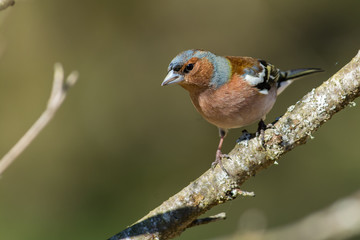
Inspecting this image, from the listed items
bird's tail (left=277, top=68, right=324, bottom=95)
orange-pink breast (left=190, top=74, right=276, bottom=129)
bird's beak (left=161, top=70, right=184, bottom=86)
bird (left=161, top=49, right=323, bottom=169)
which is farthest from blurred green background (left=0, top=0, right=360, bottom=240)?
bird's beak (left=161, top=70, right=184, bottom=86)

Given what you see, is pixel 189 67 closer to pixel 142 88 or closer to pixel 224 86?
pixel 224 86

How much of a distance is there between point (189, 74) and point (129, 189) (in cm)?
339

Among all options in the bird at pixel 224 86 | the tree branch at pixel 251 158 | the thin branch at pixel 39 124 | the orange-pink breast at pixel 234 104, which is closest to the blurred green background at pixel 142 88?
the bird at pixel 224 86

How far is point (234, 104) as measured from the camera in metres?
3.41

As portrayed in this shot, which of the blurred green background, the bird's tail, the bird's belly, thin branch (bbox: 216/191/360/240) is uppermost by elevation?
the blurred green background

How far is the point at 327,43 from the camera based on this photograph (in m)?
7.04

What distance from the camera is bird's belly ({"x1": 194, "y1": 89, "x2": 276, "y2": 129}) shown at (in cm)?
340

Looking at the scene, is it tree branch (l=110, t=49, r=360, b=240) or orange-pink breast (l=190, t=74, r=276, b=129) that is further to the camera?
orange-pink breast (l=190, t=74, r=276, b=129)

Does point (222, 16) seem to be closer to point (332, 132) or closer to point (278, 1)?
Answer: point (278, 1)

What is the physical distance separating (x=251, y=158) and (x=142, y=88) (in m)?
4.88

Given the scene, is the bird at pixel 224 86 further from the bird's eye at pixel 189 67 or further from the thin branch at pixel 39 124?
the thin branch at pixel 39 124

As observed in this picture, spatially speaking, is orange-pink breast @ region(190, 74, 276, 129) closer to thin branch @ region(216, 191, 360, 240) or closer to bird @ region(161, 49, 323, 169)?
bird @ region(161, 49, 323, 169)

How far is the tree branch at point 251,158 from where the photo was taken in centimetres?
239

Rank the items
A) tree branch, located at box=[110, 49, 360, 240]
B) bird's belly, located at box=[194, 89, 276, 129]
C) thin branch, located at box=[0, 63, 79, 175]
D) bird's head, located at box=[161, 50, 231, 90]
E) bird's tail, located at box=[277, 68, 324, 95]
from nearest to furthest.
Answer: thin branch, located at box=[0, 63, 79, 175], tree branch, located at box=[110, 49, 360, 240], bird's belly, located at box=[194, 89, 276, 129], bird's head, located at box=[161, 50, 231, 90], bird's tail, located at box=[277, 68, 324, 95]
